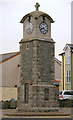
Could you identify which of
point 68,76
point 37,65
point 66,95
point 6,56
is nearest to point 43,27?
point 37,65

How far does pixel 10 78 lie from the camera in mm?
47156

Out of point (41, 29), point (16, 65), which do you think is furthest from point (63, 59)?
point (41, 29)

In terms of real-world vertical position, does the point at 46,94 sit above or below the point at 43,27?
below

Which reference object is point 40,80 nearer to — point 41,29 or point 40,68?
point 40,68

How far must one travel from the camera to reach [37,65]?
29.1 metres

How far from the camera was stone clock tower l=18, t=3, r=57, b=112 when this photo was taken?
28.9 metres

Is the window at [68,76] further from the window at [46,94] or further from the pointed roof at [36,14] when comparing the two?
the window at [46,94]

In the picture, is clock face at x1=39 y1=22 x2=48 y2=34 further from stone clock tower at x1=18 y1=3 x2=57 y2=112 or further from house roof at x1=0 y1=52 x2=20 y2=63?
house roof at x1=0 y1=52 x2=20 y2=63

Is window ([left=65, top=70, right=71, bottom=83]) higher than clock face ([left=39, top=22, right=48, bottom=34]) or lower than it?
lower

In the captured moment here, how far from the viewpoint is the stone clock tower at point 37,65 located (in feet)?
94.9

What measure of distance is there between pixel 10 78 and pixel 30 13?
18.8 m

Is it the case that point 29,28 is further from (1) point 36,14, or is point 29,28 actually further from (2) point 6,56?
(2) point 6,56

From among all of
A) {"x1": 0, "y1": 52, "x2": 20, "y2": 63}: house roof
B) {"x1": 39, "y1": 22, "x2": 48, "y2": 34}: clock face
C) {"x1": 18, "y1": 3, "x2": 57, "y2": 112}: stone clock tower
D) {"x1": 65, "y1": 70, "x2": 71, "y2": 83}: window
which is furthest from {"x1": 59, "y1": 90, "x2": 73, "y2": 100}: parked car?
{"x1": 39, "y1": 22, "x2": 48, "y2": 34}: clock face

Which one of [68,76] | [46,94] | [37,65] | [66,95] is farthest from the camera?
[68,76]
